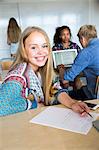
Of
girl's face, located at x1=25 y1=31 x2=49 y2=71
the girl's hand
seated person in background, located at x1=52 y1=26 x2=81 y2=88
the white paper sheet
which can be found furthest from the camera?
seated person in background, located at x1=52 y1=26 x2=81 y2=88

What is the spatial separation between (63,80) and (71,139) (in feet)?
5.42

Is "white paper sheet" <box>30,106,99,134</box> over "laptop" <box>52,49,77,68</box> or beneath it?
beneath

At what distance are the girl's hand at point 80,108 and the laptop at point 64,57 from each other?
1476 millimetres

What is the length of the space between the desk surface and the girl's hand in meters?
0.16

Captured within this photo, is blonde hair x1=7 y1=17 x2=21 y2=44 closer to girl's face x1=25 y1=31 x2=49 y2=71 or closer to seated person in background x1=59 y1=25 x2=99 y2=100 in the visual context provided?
seated person in background x1=59 y1=25 x2=99 y2=100

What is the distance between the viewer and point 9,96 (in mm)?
1149

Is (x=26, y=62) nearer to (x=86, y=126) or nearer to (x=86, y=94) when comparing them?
(x=86, y=126)

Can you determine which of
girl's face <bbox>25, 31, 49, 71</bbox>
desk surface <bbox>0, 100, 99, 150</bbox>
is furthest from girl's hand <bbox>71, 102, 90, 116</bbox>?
girl's face <bbox>25, 31, 49, 71</bbox>

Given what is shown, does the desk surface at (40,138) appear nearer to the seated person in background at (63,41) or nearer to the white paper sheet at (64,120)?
the white paper sheet at (64,120)

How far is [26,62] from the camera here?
4.43 feet

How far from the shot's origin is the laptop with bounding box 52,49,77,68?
267 cm

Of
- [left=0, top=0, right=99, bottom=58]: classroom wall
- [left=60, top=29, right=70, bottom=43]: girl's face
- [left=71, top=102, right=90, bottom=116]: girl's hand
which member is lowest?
[left=71, top=102, right=90, bottom=116]: girl's hand

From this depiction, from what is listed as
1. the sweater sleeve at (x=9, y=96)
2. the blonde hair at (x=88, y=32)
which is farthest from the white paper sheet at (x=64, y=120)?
the blonde hair at (x=88, y=32)

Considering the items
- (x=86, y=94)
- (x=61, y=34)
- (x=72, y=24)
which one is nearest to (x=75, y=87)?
(x=86, y=94)
